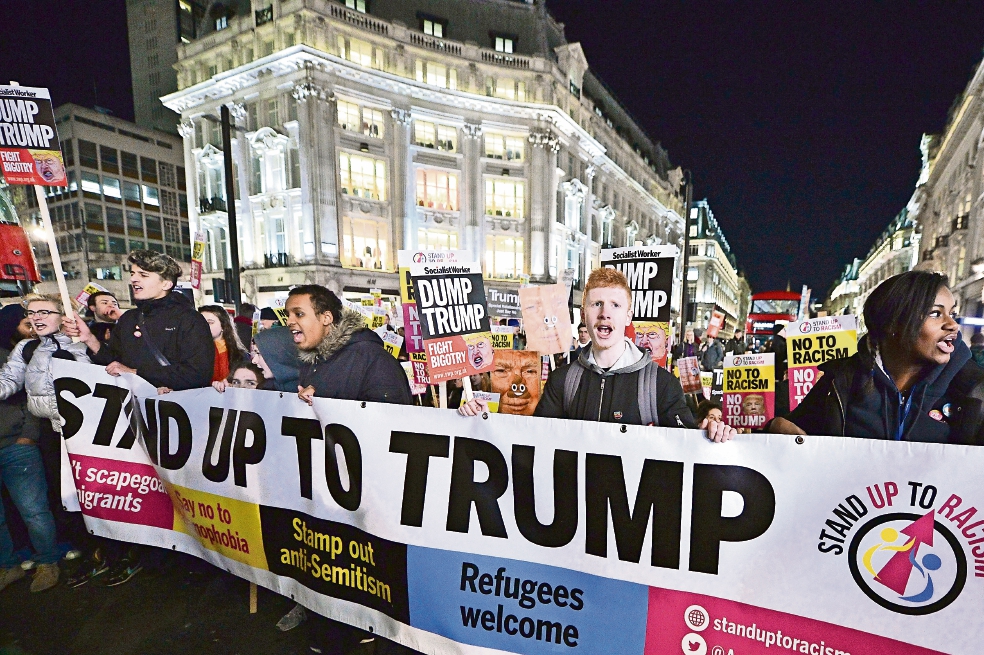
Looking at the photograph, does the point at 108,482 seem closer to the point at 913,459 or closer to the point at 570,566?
the point at 570,566

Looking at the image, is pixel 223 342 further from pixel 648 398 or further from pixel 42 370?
pixel 648 398

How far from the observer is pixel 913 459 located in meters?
1.74

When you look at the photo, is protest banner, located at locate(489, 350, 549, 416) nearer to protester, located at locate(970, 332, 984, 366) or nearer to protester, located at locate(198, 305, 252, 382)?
protester, located at locate(198, 305, 252, 382)

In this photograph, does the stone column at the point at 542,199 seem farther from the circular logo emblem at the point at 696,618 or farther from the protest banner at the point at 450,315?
the circular logo emblem at the point at 696,618

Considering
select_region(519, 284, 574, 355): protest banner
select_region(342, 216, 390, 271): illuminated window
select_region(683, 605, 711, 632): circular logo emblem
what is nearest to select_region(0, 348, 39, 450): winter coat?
select_region(519, 284, 574, 355): protest banner

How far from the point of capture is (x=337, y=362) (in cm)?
299

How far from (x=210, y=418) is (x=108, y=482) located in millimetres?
1123

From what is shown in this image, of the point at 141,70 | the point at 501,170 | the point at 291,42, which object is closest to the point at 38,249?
the point at 141,70

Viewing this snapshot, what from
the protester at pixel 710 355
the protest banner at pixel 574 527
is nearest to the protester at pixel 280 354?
the protest banner at pixel 574 527

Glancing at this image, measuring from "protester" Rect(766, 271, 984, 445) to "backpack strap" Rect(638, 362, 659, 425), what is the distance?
638 mm

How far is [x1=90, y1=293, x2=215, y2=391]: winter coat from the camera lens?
334cm

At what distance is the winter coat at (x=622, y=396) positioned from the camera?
232cm

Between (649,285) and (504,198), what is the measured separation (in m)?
26.5

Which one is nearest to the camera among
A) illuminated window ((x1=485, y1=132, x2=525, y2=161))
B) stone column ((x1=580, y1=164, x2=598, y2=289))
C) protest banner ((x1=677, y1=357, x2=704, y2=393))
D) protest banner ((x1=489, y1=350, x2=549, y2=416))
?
protest banner ((x1=489, y1=350, x2=549, y2=416))
